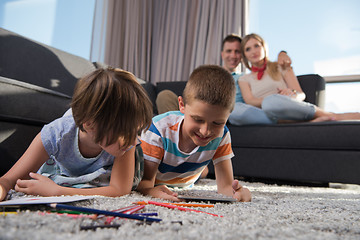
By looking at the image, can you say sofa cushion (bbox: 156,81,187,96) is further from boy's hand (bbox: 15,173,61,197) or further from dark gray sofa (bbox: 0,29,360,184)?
boy's hand (bbox: 15,173,61,197)

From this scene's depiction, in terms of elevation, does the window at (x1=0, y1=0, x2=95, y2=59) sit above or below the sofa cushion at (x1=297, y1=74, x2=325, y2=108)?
above

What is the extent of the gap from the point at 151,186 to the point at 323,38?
2805 mm

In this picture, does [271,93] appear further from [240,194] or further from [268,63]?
[240,194]

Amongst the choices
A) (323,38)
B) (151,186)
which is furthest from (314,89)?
(151,186)

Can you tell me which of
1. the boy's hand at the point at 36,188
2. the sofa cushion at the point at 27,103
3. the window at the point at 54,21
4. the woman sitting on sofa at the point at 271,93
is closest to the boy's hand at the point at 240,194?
the boy's hand at the point at 36,188

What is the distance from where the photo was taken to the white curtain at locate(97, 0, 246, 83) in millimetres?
3352

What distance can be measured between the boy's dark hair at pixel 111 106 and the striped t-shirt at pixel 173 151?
29 centimetres

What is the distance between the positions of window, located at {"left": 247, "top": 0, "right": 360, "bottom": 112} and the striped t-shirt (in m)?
2.36

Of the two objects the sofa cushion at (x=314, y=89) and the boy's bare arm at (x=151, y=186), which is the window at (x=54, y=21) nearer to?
the boy's bare arm at (x=151, y=186)

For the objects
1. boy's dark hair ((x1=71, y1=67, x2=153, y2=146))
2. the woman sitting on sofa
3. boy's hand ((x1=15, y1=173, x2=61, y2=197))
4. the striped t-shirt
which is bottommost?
boy's hand ((x1=15, y1=173, x2=61, y2=197))

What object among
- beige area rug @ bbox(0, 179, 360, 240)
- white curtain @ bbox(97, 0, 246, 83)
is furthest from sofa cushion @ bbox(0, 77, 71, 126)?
white curtain @ bbox(97, 0, 246, 83)

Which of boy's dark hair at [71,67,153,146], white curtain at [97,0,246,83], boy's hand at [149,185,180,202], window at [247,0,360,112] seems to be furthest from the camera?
white curtain at [97,0,246,83]

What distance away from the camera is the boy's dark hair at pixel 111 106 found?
73 centimetres

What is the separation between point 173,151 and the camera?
107cm
